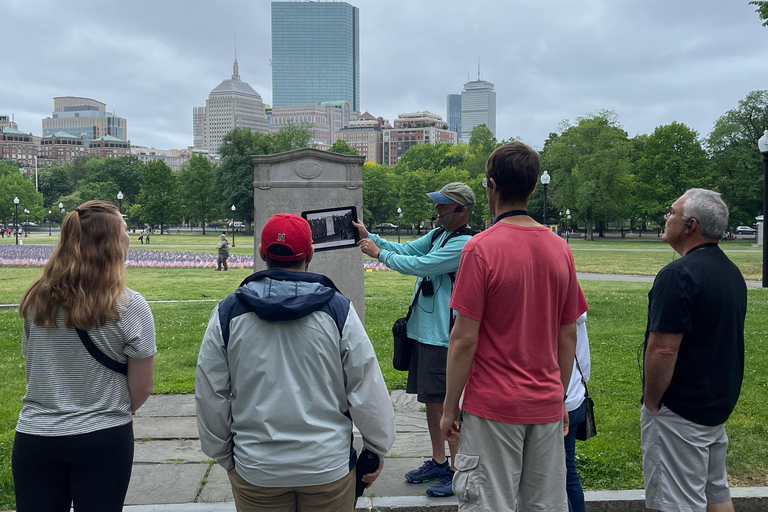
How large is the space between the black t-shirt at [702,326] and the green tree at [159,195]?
297 feet

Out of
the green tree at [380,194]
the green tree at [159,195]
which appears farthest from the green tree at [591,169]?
the green tree at [159,195]

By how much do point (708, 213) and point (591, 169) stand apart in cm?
6412

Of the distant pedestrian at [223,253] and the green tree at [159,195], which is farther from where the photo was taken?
the green tree at [159,195]

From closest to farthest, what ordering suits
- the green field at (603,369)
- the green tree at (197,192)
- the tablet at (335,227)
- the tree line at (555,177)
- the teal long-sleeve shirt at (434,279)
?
the teal long-sleeve shirt at (434,279) → the tablet at (335,227) → the green field at (603,369) → the tree line at (555,177) → the green tree at (197,192)

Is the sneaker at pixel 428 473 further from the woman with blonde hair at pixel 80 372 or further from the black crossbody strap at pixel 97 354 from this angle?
the black crossbody strap at pixel 97 354

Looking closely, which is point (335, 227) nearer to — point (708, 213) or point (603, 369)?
point (708, 213)

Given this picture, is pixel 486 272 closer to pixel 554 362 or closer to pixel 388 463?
pixel 554 362

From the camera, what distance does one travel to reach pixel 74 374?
2695mm

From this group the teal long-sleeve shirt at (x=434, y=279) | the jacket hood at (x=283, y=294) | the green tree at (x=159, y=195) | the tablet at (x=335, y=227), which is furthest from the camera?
the green tree at (x=159, y=195)

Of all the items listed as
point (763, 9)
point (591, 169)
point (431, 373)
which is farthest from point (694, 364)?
point (591, 169)

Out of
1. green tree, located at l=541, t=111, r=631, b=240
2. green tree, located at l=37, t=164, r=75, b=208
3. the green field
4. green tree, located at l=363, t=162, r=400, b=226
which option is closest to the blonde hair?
the green field

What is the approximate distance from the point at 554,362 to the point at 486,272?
0.55 m

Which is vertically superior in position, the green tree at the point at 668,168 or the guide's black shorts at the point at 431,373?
the green tree at the point at 668,168

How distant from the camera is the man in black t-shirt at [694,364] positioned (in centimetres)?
317
